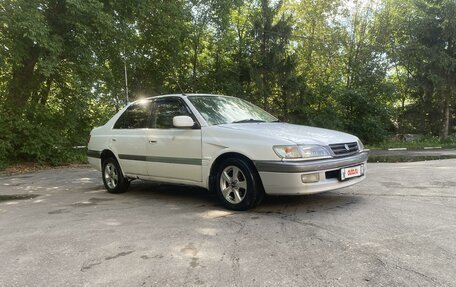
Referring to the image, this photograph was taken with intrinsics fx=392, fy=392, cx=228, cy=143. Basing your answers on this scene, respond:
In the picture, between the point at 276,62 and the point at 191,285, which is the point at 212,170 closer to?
the point at 191,285

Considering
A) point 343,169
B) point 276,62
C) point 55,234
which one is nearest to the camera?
point 55,234

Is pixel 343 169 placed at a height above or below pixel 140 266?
above

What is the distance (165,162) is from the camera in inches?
232

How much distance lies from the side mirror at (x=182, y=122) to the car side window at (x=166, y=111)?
31cm

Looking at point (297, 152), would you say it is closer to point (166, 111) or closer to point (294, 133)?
point (294, 133)

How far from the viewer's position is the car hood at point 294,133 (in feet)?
15.8

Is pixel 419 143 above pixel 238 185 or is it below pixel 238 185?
above

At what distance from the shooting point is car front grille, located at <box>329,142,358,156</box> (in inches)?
195

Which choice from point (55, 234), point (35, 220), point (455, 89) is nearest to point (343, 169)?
point (55, 234)

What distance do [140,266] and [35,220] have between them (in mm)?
2536

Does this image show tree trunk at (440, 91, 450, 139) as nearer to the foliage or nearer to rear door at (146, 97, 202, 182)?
the foliage

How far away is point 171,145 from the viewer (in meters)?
5.80

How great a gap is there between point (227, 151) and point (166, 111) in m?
1.59

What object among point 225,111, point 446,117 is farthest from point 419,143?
point 225,111
